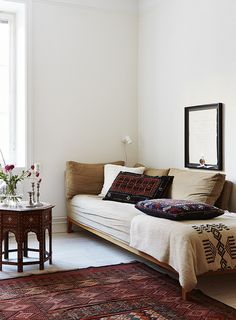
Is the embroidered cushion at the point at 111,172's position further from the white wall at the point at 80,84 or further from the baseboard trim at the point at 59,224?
the baseboard trim at the point at 59,224

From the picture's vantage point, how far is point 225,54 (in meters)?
4.64

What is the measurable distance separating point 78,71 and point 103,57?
387 mm

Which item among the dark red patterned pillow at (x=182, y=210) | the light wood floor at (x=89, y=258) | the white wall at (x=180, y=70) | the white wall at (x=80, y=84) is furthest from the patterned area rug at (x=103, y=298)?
the white wall at (x=80, y=84)

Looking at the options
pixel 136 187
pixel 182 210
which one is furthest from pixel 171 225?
pixel 136 187

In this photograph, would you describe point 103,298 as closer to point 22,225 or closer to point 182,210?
point 182,210

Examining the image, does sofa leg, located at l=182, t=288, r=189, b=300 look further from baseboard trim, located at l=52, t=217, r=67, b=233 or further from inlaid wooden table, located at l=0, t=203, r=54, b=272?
baseboard trim, located at l=52, t=217, r=67, b=233

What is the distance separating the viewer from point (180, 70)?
213 inches

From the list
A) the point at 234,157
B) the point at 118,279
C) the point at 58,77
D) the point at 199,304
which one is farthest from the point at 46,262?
the point at 58,77

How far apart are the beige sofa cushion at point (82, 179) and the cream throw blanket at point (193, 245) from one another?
2054 millimetres

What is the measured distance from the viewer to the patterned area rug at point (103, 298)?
3143mm

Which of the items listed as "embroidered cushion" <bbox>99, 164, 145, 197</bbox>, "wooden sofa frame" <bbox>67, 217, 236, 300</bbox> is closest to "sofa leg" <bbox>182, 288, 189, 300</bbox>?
"wooden sofa frame" <bbox>67, 217, 236, 300</bbox>

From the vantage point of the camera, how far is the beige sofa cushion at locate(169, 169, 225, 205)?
14.7 ft

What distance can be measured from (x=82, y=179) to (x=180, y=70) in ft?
5.51

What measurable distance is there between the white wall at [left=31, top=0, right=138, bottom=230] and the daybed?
0.27 metres
